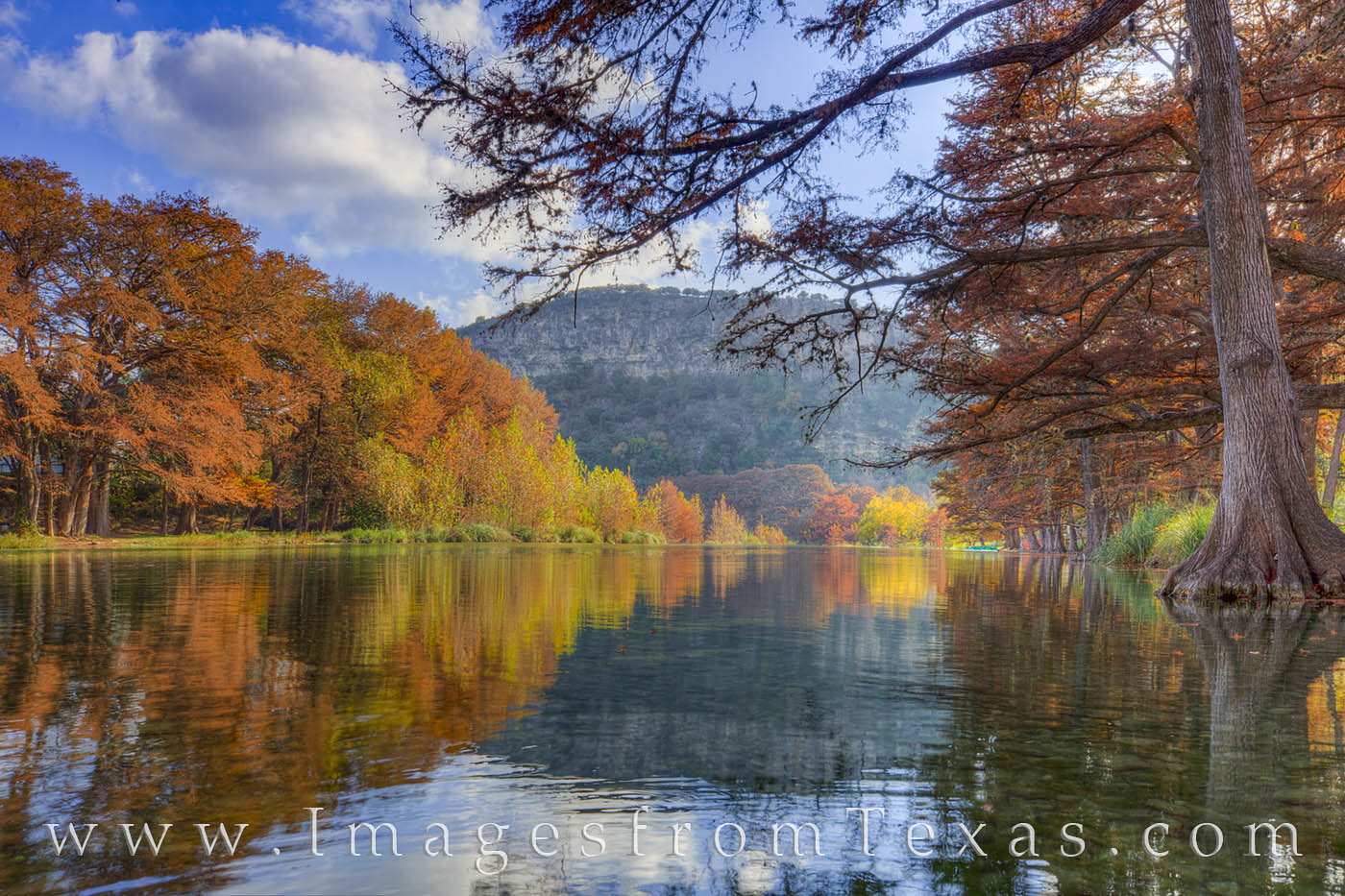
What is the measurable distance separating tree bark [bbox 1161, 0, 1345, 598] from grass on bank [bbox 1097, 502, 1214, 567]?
4.53 meters

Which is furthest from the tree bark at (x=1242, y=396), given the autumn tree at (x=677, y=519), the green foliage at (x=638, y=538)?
the autumn tree at (x=677, y=519)

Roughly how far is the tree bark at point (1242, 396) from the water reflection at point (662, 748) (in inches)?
139

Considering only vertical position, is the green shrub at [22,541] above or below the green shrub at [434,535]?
above

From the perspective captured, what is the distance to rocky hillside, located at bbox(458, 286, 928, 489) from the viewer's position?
84.9 m

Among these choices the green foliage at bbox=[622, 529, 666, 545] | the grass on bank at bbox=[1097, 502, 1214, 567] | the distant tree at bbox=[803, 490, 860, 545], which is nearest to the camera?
the grass on bank at bbox=[1097, 502, 1214, 567]

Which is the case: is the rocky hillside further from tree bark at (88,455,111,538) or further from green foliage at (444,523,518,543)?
tree bark at (88,455,111,538)

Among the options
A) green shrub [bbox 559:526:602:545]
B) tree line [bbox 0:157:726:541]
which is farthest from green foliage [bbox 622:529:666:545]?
green shrub [bbox 559:526:602:545]

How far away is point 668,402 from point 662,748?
92354 millimetres

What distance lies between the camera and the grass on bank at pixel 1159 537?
12.4 metres

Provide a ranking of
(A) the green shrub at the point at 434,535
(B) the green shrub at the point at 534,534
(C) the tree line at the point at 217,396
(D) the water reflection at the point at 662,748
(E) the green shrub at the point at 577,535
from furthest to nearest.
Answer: (E) the green shrub at the point at 577,535, (B) the green shrub at the point at 534,534, (A) the green shrub at the point at 434,535, (C) the tree line at the point at 217,396, (D) the water reflection at the point at 662,748

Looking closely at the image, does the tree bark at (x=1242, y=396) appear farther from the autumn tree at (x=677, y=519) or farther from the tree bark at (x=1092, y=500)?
the autumn tree at (x=677, y=519)

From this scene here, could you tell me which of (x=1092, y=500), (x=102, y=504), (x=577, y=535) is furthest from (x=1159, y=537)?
(x=102, y=504)

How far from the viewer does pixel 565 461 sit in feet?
111

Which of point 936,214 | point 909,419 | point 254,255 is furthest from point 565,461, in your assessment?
point 909,419
